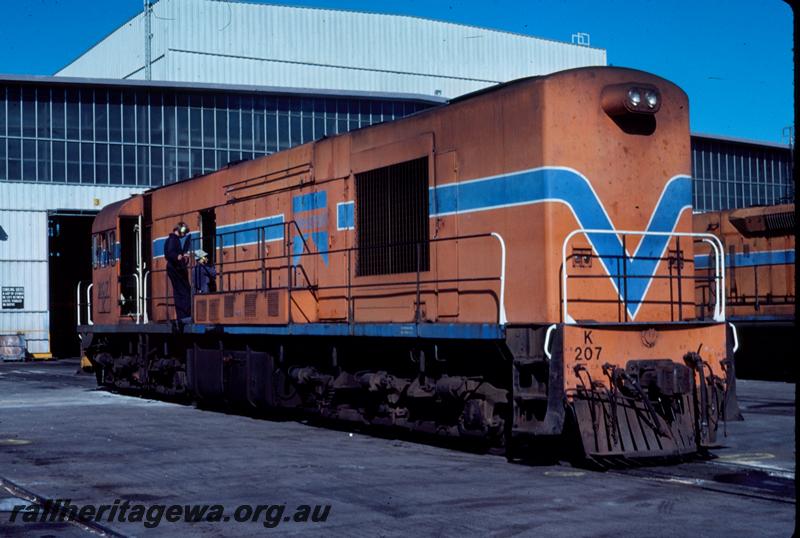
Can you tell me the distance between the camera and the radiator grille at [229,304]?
15305mm

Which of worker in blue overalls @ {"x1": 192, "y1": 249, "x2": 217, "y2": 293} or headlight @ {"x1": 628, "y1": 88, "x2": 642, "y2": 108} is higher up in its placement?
headlight @ {"x1": 628, "y1": 88, "x2": 642, "y2": 108}

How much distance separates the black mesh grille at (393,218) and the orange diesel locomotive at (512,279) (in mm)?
31

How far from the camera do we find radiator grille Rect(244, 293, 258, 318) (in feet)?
48.3

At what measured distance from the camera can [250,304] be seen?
14.8 metres

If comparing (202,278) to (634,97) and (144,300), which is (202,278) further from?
(634,97)

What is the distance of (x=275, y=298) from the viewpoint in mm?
14164

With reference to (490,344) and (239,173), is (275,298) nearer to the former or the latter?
(239,173)

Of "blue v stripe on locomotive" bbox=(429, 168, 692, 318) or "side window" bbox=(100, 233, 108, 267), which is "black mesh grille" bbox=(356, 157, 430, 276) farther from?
"side window" bbox=(100, 233, 108, 267)

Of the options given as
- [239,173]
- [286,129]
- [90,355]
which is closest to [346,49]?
[286,129]

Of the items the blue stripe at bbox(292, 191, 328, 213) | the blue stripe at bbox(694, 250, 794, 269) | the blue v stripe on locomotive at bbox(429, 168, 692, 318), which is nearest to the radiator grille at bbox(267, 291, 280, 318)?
the blue stripe at bbox(292, 191, 328, 213)

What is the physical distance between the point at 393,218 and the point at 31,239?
2878 centimetres

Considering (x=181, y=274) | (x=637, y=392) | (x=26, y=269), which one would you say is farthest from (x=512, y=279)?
(x=26, y=269)

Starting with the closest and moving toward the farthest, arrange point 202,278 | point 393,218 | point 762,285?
point 393,218 < point 202,278 < point 762,285

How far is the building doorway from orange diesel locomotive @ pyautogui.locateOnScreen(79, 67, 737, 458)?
3308 centimetres
